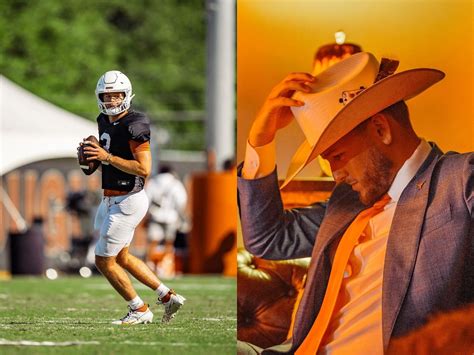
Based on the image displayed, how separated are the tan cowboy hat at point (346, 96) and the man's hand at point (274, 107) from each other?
0.04 metres

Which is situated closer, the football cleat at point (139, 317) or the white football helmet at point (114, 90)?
the white football helmet at point (114, 90)

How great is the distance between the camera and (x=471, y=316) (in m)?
7.83

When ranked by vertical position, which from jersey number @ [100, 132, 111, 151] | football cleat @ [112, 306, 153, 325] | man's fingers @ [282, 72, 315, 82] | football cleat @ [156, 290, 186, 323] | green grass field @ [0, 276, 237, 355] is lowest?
green grass field @ [0, 276, 237, 355]

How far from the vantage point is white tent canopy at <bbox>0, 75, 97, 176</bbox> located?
69.0 feet

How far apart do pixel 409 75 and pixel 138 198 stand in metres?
1.83

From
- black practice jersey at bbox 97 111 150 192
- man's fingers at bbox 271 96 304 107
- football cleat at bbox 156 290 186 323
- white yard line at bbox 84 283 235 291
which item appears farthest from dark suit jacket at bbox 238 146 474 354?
white yard line at bbox 84 283 235 291

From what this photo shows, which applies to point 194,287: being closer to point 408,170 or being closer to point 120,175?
point 120,175

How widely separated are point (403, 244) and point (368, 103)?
790 mm

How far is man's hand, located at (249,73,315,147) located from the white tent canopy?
43.3 ft

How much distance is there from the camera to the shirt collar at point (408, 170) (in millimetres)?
7980

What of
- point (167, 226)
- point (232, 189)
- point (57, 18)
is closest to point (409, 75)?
point (232, 189)

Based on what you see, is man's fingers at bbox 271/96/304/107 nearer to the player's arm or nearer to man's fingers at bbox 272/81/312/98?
man's fingers at bbox 272/81/312/98

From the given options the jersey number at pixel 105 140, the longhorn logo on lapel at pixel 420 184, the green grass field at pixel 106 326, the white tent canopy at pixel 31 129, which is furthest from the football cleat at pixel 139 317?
the white tent canopy at pixel 31 129

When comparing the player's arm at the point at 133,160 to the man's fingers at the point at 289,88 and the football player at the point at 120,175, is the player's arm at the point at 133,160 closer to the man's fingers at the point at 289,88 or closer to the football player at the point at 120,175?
the football player at the point at 120,175
